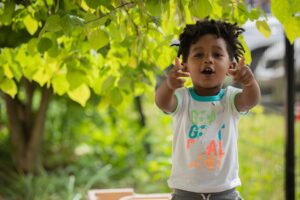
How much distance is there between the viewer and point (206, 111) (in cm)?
149

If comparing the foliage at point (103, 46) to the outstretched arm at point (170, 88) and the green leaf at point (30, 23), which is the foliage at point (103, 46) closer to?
the green leaf at point (30, 23)

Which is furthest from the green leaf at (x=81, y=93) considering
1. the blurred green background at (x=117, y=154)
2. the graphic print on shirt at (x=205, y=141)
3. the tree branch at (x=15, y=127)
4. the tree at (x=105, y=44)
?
the tree branch at (x=15, y=127)

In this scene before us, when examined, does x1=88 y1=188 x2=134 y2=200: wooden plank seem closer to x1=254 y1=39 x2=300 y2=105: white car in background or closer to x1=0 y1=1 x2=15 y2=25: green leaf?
x1=0 y1=1 x2=15 y2=25: green leaf

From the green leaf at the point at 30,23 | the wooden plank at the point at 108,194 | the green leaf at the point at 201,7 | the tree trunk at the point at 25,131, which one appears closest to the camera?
the green leaf at the point at 201,7

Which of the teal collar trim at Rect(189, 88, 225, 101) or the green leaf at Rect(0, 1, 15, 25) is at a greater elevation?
the green leaf at Rect(0, 1, 15, 25)

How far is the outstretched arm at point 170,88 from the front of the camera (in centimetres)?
139

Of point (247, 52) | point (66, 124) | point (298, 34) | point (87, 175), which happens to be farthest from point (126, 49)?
point (66, 124)

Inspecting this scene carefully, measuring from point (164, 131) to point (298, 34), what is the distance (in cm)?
267

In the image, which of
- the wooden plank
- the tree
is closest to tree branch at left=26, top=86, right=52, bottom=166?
the wooden plank

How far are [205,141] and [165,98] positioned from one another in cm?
15

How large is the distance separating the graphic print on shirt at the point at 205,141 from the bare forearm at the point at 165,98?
0.06 meters

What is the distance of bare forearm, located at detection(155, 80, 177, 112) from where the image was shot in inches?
56.6

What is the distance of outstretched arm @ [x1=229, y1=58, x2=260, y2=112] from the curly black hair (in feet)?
0.38

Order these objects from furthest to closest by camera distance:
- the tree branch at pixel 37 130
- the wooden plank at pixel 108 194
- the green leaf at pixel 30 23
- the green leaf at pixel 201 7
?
the tree branch at pixel 37 130 → the wooden plank at pixel 108 194 → the green leaf at pixel 30 23 → the green leaf at pixel 201 7
